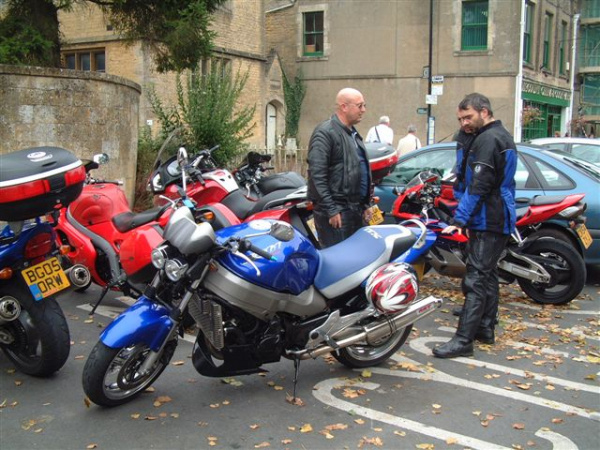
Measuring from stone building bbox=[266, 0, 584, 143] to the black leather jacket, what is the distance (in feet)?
68.4

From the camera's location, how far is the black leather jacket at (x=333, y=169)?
5.26 metres

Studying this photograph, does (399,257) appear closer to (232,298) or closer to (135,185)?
(232,298)

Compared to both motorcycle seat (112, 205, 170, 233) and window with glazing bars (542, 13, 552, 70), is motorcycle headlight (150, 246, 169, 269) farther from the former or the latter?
window with glazing bars (542, 13, 552, 70)

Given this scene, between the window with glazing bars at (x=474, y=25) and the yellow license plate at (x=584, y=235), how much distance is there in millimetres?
21681

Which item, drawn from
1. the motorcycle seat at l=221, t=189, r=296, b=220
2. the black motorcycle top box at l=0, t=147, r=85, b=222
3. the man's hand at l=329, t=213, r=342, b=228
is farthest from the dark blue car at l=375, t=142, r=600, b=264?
the black motorcycle top box at l=0, t=147, r=85, b=222

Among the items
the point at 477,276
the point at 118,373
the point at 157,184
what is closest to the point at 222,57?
the point at 157,184

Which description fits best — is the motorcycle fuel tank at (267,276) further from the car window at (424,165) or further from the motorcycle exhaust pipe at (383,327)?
the car window at (424,165)

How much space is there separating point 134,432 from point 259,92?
860 inches

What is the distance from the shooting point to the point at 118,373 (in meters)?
3.92

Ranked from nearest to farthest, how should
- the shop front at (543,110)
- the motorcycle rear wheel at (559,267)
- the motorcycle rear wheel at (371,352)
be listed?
the motorcycle rear wheel at (371,352) < the motorcycle rear wheel at (559,267) < the shop front at (543,110)

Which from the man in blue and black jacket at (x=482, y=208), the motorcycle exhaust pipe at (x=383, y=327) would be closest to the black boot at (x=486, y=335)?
the man in blue and black jacket at (x=482, y=208)

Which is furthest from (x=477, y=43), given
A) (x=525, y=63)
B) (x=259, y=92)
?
(x=259, y=92)

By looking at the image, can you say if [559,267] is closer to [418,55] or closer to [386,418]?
[386,418]

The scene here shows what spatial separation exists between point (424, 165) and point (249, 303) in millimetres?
5282
